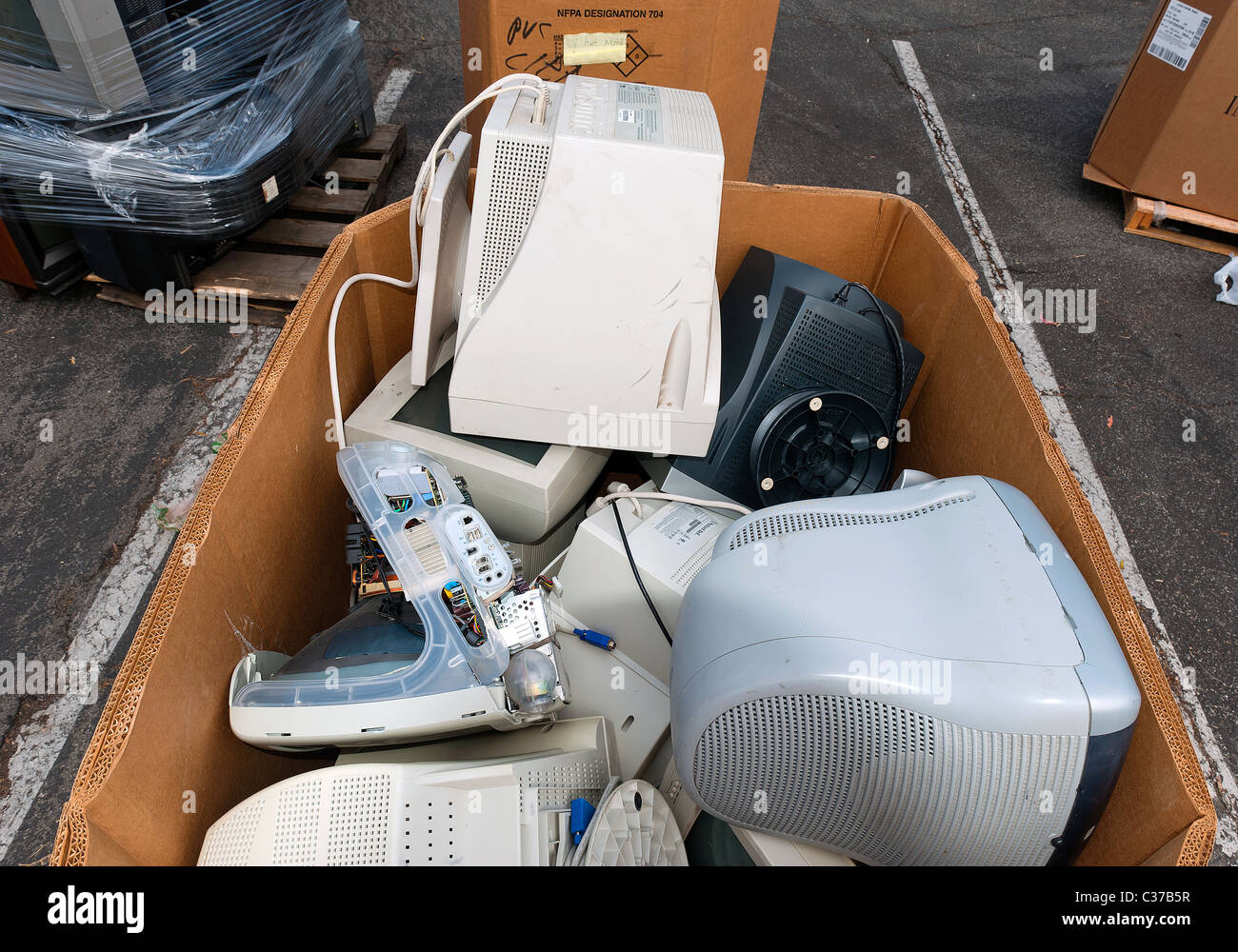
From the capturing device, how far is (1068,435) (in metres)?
2.50

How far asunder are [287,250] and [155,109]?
586mm

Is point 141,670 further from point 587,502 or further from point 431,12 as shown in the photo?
point 431,12

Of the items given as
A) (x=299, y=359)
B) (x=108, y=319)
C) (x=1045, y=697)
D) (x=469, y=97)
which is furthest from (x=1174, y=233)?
(x=108, y=319)

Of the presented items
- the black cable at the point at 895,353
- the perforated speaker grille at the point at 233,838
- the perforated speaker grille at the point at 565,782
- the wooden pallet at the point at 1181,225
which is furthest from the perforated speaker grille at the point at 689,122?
the wooden pallet at the point at 1181,225

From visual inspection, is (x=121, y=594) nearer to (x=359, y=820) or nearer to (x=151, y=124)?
(x=151, y=124)

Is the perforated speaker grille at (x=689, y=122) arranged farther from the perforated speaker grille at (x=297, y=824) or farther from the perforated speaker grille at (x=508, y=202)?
the perforated speaker grille at (x=297, y=824)

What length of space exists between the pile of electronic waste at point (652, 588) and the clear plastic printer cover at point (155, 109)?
946 millimetres

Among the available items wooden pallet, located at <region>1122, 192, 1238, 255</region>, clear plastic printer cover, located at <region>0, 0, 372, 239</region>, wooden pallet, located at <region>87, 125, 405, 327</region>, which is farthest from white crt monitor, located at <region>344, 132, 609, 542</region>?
wooden pallet, located at <region>1122, 192, 1238, 255</region>

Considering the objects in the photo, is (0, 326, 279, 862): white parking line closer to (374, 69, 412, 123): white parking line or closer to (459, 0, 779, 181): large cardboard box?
(459, 0, 779, 181): large cardboard box

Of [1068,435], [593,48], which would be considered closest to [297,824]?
[593,48]

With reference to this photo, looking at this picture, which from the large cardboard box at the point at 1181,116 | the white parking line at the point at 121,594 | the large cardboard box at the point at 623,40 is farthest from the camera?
the large cardboard box at the point at 1181,116

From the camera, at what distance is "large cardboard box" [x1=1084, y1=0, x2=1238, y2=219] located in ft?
8.96

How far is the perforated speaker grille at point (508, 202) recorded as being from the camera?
3.91ft

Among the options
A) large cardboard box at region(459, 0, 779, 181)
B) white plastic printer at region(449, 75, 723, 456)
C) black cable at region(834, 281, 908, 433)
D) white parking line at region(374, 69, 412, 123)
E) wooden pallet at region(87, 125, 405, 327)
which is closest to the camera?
white plastic printer at region(449, 75, 723, 456)
